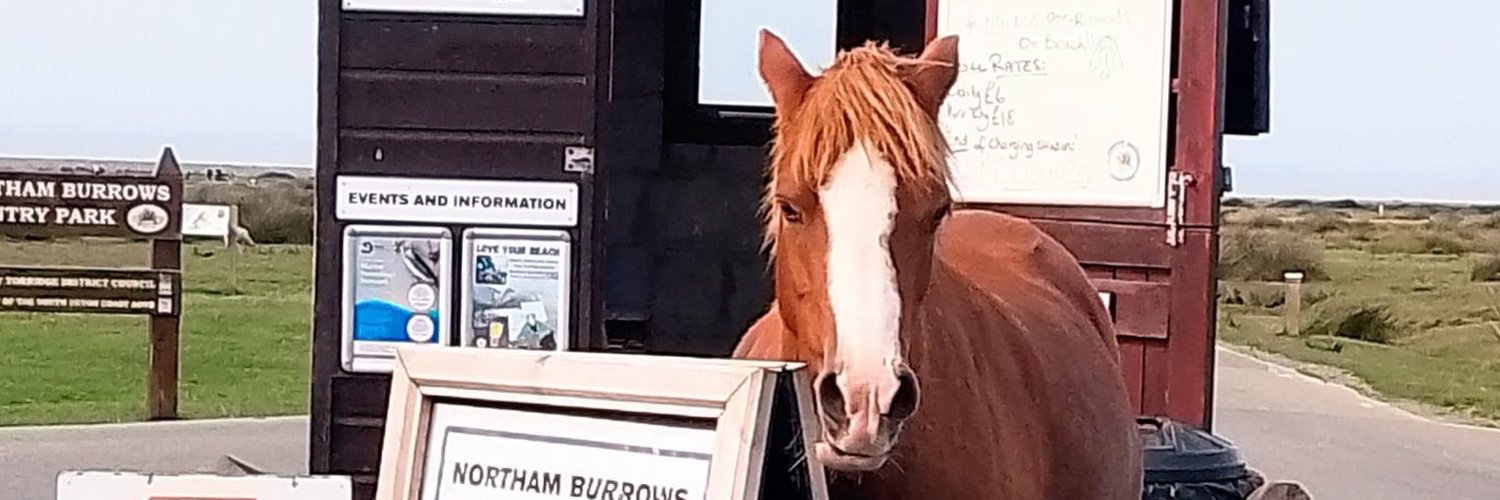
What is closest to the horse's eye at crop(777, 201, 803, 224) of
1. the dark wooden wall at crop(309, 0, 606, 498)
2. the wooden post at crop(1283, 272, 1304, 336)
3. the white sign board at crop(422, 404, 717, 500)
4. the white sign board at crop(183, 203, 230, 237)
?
the white sign board at crop(422, 404, 717, 500)

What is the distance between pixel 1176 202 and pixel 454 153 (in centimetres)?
180

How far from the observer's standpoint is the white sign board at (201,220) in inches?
386

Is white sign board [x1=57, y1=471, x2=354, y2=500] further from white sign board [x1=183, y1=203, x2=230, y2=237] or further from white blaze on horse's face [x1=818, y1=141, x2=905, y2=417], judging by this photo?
white sign board [x1=183, y1=203, x2=230, y2=237]

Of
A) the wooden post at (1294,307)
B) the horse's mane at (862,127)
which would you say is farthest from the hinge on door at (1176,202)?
the wooden post at (1294,307)

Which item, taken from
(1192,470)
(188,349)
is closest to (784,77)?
(1192,470)

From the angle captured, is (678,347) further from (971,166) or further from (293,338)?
(293,338)

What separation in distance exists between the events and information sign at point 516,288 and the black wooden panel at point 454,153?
0.51ft

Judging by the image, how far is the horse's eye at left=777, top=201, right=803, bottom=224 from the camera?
272cm

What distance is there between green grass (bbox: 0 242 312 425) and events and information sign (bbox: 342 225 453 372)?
20.2 feet

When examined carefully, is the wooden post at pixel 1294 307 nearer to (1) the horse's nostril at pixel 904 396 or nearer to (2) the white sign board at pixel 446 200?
(2) the white sign board at pixel 446 200

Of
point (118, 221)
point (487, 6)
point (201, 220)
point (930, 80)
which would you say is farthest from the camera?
point (201, 220)

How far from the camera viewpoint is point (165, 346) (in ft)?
32.7

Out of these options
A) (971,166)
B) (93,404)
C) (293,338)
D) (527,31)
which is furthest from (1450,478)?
(293,338)

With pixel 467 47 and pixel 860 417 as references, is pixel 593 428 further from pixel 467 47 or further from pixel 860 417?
pixel 467 47
